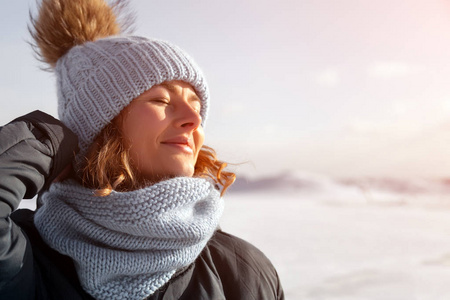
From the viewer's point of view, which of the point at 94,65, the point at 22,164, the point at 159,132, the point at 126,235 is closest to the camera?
the point at 22,164

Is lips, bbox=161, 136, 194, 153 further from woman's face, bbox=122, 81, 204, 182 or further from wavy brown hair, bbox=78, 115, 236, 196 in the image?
wavy brown hair, bbox=78, 115, 236, 196

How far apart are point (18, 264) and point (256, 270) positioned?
0.83 meters

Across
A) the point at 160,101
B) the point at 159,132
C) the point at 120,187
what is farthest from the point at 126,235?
the point at 160,101

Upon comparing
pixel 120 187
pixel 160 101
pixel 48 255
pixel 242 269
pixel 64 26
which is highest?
pixel 64 26

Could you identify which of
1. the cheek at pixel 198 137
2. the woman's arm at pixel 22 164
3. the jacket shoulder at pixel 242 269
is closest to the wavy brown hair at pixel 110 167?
the woman's arm at pixel 22 164

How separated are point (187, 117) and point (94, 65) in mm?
395

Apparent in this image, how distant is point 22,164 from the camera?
1222 millimetres

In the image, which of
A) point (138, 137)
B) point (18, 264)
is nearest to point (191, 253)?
point (138, 137)

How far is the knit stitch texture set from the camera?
5.27 ft

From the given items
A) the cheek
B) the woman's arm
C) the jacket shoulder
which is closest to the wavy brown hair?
the woman's arm

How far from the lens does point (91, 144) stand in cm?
164

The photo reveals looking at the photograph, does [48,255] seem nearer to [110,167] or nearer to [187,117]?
[110,167]

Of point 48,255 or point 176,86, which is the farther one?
point 176,86

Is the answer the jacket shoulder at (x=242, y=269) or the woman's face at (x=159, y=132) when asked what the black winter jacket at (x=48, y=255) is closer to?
the jacket shoulder at (x=242, y=269)
